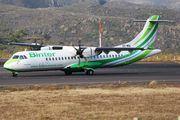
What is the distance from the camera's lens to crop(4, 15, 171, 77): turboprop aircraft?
31125mm

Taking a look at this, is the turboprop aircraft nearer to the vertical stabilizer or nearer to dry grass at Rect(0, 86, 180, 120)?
the vertical stabilizer

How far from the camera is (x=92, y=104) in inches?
625

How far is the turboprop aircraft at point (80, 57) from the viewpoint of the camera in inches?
1225

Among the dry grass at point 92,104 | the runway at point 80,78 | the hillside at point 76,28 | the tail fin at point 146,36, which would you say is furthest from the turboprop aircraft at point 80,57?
the hillside at point 76,28

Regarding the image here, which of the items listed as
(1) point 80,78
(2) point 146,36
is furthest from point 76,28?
(1) point 80,78

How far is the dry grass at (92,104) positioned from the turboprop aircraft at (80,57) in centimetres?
1037

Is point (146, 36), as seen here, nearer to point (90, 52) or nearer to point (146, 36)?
point (146, 36)

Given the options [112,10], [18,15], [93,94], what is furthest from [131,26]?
[93,94]

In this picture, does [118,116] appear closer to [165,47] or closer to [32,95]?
[32,95]

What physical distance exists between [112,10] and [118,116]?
161 meters

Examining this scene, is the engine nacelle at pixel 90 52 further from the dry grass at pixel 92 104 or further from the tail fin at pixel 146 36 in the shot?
the dry grass at pixel 92 104

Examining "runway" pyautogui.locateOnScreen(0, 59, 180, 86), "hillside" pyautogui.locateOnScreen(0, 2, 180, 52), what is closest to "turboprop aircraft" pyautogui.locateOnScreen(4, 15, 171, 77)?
"runway" pyautogui.locateOnScreen(0, 59, 180, 86)

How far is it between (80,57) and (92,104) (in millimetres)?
19280

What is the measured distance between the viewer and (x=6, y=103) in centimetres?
1605
